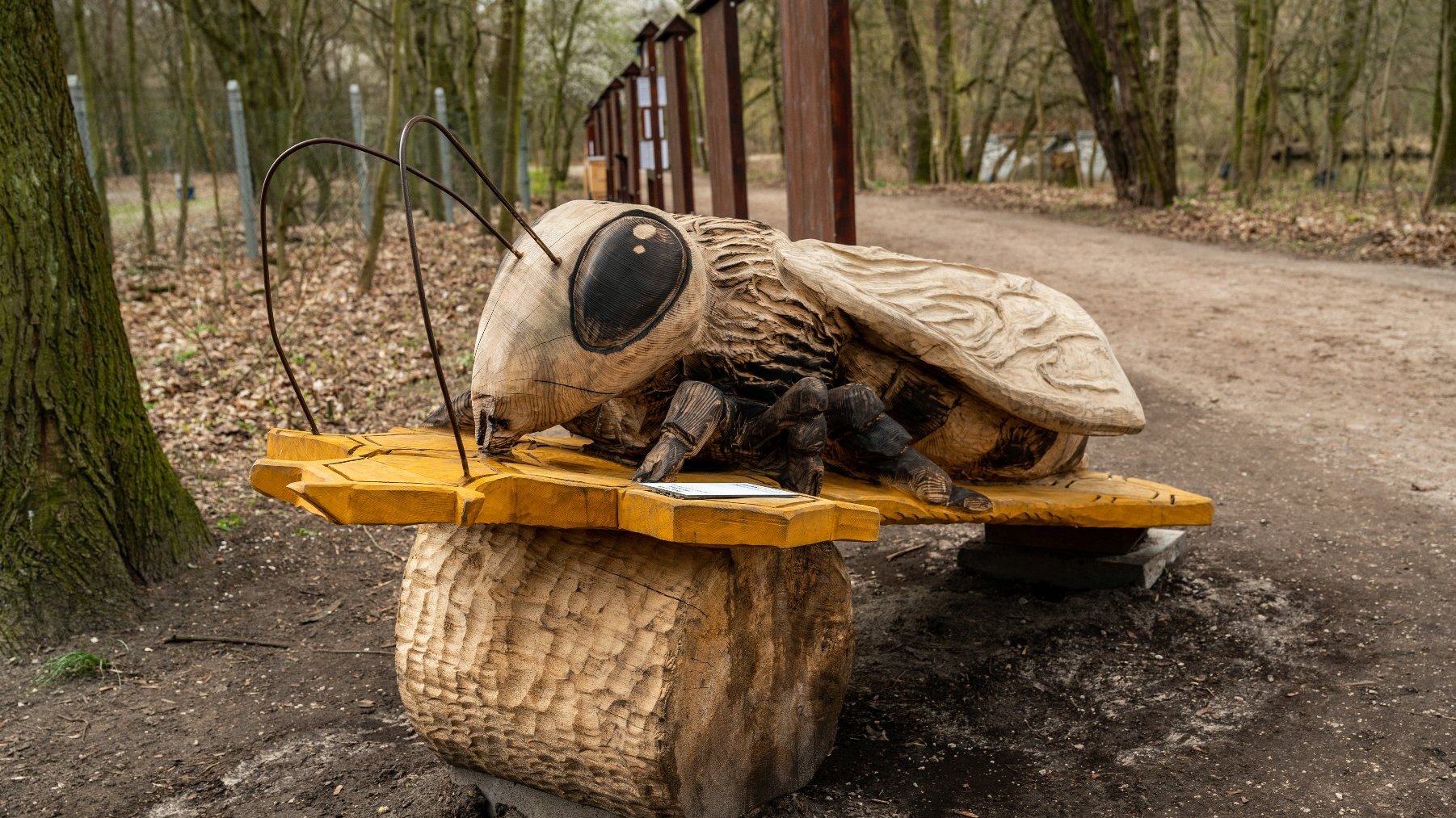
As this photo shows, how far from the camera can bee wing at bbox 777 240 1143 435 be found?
103 inches

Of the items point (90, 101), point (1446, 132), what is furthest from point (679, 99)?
point (1446, 132)

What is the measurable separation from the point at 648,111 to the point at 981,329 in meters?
7.16

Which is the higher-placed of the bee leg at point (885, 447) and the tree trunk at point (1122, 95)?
Result: the tree trunk at point (1122, 95)

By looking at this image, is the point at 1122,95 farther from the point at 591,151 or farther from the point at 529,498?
the point at 529,498

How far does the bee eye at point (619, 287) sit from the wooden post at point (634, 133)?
7.65 metres

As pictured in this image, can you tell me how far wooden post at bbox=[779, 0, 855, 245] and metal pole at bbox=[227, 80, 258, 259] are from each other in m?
8.34

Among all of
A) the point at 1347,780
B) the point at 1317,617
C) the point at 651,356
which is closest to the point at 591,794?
the point at 651,356

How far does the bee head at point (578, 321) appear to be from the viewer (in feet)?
7.29

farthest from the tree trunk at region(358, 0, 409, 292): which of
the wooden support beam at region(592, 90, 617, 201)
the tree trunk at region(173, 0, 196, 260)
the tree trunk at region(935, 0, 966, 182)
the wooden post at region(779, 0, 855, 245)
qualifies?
the tree trunk at region(935, 0, 966, 182)

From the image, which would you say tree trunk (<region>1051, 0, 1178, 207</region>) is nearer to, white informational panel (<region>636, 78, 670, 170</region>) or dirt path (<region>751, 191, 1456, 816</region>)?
white informational panel (<region>636, 78, 670, 170</region>)

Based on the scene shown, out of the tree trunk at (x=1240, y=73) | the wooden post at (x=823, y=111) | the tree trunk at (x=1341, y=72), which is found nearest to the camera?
the wooden post at (x=823, y=111)

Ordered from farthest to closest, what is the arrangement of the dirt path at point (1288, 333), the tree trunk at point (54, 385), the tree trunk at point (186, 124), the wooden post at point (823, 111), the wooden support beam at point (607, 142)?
the wooden support beam at point (607, 142), the tree trunk at point (186, 124), the dirt path at point (1288, 333), the wooden post at point (823, 111), the tree trunk at point (54, 385)

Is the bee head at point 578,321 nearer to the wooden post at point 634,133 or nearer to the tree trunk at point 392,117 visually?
the tree trunk at point 392,117

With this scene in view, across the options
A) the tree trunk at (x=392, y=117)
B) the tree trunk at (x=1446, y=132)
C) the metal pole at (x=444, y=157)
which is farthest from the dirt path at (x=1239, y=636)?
the metal pole at (x=444, y=157)
